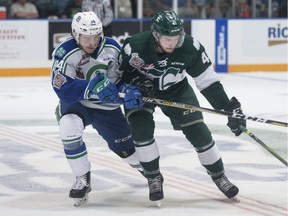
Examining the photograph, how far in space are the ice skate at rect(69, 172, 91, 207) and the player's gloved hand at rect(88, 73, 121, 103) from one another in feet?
1.47

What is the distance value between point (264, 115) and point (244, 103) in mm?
862

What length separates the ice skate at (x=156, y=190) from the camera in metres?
4.28

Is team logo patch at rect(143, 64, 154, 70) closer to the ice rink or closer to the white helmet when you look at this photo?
the white helmet

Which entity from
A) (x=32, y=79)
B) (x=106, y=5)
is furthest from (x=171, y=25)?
(x=32, y=79)

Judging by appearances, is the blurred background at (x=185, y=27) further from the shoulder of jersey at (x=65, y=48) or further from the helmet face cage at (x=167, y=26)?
the helmet face cage at (x=167, y=26)

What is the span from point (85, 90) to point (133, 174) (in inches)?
41.6

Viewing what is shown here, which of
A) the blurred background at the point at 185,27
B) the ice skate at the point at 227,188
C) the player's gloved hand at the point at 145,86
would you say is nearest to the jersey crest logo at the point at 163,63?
the player's gloved hand at the point at 145,86

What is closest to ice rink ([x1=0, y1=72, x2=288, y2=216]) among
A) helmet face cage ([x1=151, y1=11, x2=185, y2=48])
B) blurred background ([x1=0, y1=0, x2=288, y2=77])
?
helmet face cage ([x1=151, y1=11, x2=185, y2=48])

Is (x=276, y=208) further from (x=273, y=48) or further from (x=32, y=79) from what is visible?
(x=273, y=48)

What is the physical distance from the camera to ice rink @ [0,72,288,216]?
4277 mm

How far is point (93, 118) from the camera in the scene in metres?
4.46

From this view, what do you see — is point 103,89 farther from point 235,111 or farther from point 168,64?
point 235,111

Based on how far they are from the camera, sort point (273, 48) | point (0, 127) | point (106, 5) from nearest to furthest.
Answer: point (0, 127), point (106, 5), point (273, 48)

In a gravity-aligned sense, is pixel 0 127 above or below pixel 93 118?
below
